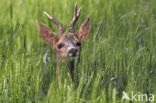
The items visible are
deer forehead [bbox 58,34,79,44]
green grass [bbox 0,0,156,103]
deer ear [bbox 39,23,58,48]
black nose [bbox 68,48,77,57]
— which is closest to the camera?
green grass [bbox 0,0,156,103]

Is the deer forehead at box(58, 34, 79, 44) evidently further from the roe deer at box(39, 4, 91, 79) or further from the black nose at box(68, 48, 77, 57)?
the black nose at box(68, 48, 77, 57)

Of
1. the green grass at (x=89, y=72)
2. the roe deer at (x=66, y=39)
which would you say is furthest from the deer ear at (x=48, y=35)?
the green grass at (x=89, y=72)

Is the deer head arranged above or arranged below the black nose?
above

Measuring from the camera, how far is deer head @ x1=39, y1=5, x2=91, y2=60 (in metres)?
4.49

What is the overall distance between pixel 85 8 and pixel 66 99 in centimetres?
354

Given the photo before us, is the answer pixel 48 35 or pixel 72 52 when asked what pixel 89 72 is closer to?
pixel 72 52

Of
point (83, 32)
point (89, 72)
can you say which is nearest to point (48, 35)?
point (83, 32)

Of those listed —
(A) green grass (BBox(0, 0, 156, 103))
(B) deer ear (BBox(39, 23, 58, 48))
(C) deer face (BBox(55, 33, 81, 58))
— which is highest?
(B) deer ear (BBox(39, 23, 58, 48))

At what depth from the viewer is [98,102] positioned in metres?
3.62

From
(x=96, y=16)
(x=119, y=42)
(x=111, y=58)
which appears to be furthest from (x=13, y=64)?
(x=96, y=16)

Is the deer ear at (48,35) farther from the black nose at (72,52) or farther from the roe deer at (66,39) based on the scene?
the black nose at (72,52)

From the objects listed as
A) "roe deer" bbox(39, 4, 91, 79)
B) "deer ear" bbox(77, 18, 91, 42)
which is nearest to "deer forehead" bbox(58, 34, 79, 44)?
"roe deer" bbox(39, 4, 91, 79)

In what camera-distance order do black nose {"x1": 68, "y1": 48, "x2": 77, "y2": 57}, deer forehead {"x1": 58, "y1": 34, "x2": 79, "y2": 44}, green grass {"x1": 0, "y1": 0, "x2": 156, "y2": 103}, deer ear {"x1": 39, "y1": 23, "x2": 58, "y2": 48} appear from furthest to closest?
deer ear {"x1": 39, "y1": 23, "x2": 58, "y2": 48}
deer forehead {"x1": 58, "y1": 34, "x2": 79, "y2": 44}
black nose {"x1": 68, "y1": 48, "x2": 77, "y2": 57}
green grass {"x1": 0, "y1": 0, "x2": 156, "y2": 103}

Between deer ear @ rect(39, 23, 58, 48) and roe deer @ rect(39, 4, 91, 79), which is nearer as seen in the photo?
roe deer @ rect(39, 4, 91, 79)
